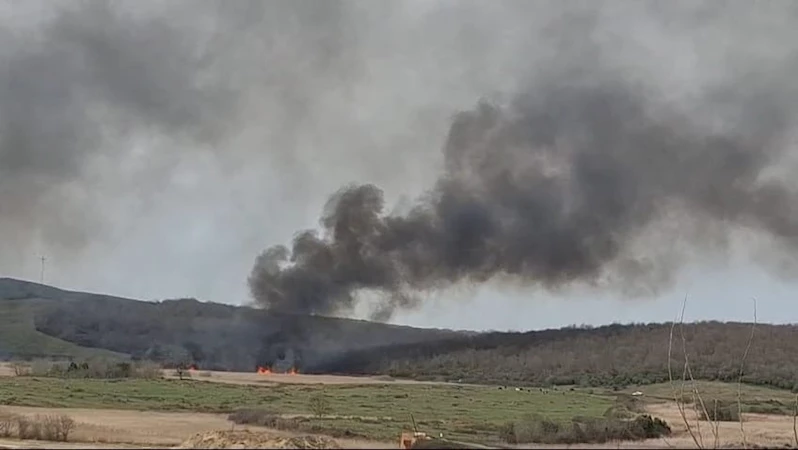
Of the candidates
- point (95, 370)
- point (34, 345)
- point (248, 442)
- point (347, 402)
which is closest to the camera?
point (248, 442)

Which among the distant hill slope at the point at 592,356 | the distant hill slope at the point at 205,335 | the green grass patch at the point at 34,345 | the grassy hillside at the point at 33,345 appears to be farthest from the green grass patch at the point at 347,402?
the grassy hillside at the point at 33,345

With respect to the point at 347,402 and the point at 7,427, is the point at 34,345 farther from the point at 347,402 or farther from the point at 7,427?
the point at 7,427

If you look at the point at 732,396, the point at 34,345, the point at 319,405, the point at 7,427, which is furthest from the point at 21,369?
the point at 732,396

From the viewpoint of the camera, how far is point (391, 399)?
8594 cm

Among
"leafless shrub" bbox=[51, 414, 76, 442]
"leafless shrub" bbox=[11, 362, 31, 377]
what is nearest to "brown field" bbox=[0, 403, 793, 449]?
"leafless shrub" bbox=[51, 414, 76, 442]

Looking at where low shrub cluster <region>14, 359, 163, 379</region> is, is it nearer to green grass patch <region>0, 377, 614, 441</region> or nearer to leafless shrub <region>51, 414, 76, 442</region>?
green grass patch <region>0, 377, 614, 441</region>

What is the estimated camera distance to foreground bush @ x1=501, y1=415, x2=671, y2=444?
48.2 metres

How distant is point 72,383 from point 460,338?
87.2 metres

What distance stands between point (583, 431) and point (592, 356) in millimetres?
101047

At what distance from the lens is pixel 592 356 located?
149500mm

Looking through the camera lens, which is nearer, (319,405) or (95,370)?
(319,405)

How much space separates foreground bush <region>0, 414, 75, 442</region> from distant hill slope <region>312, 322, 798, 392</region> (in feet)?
284

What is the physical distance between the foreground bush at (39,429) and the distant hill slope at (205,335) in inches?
3792

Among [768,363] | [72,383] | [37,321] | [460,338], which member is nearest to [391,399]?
[72,383]
